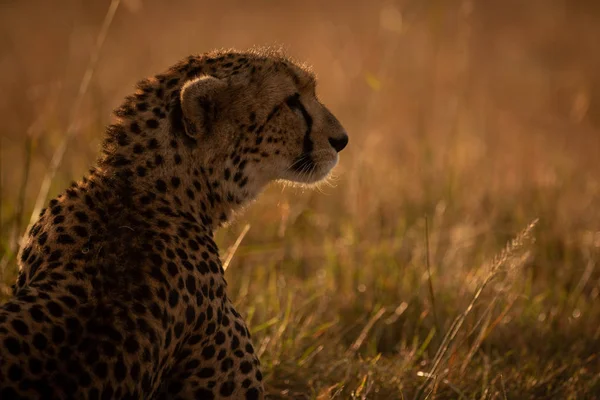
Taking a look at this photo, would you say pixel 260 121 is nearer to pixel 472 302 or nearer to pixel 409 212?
pixel 472 302

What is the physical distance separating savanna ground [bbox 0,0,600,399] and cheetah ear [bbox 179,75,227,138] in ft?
2.65

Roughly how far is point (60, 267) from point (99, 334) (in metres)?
0.24

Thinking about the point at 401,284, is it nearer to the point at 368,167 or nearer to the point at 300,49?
the point at 368,167

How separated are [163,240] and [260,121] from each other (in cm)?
55

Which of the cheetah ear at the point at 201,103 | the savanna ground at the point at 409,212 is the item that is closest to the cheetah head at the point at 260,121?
the cheetah ear at the point at 201,103

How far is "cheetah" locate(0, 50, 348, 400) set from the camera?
196cm

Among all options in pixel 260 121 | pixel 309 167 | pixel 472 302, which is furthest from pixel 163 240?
pixel 472 302

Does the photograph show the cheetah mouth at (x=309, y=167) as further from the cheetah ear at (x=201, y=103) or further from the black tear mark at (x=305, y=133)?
the cheetah ear at (x=201, y=103)

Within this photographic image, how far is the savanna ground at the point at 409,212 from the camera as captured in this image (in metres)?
3.08

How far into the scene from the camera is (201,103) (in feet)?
8.13

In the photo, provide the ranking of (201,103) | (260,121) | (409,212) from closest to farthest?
(201,103), (260,121), (409,212)

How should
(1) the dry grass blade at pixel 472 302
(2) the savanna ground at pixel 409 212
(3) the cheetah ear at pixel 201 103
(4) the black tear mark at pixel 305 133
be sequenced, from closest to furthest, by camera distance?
(3) the cheetah ear at pixel 201 103 < (1) the dry grass blade at pixel 472 302 < (4) the black tear mark at pixel 305 133 < (2) the savanna ground at pixel 409 212

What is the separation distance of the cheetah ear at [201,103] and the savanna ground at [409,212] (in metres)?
0.81

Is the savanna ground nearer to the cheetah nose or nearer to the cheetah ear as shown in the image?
the cheetah nose
